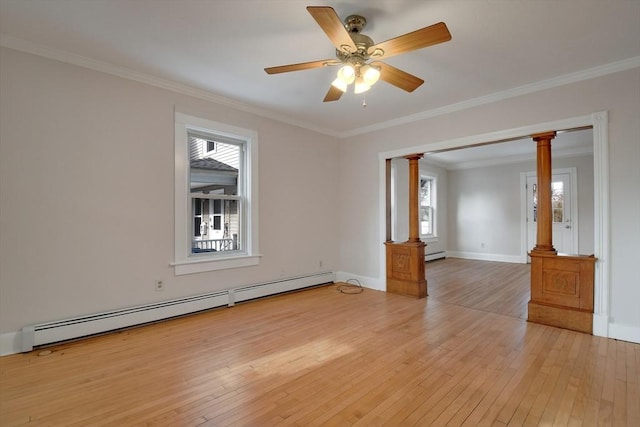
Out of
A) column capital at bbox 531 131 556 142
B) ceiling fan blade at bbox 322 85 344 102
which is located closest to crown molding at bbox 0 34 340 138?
ceiling fan blade at bbox 322 85 344 102

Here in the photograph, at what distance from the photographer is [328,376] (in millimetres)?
2336

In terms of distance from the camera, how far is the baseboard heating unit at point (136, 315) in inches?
109

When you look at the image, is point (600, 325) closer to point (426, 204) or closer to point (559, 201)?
point (559, 201)

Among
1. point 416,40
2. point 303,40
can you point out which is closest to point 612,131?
point 416,40

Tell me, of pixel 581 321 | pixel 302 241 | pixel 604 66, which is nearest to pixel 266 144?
pixel 302 241

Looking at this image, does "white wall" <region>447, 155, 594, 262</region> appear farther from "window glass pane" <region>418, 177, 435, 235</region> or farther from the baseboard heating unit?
the baseboard heating unit

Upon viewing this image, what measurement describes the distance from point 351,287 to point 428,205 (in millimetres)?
4094

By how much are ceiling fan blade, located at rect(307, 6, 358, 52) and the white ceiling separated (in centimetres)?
30

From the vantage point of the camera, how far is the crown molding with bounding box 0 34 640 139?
2822 mm

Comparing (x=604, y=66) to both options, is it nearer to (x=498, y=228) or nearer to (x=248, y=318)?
(x=248, y=318)

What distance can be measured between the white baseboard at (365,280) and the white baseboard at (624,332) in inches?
104

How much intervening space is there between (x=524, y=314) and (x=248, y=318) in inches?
131

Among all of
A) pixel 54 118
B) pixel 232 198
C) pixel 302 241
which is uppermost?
pixel 54 118

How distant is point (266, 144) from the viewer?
455 centimetres
